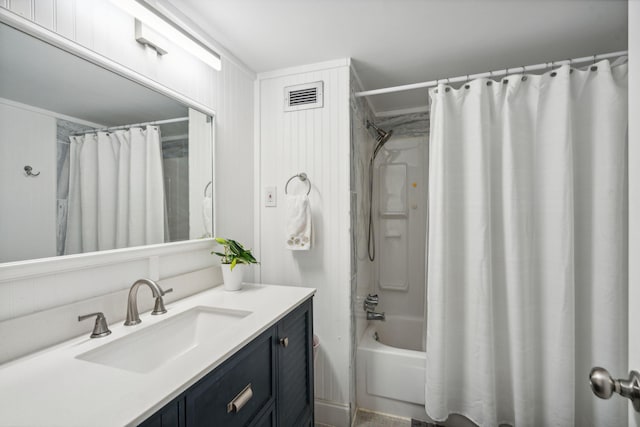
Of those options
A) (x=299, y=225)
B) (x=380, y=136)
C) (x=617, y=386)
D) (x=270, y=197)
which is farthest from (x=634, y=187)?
(x=380, y=136)

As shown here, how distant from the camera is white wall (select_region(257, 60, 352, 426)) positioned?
1.87 m

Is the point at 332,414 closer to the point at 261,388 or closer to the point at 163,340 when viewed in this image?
the point at 261,388

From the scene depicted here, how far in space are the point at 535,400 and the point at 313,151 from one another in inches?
75.0

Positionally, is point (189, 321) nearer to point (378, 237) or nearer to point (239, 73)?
point (239, 73)

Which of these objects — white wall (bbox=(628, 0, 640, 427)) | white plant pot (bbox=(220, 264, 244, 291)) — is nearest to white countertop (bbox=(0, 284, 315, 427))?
white plant pot (bbox=(220, 264, 244, 291))

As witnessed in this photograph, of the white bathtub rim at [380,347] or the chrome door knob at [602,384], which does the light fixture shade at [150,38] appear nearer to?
the chrome door knob at [602,384]

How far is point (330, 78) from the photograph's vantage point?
1900mm

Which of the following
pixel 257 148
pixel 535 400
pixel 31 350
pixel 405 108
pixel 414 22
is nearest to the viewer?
pixel 31 350

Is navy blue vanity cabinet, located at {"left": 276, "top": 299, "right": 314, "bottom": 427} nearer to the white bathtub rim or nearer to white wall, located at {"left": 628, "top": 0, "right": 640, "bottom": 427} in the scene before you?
the white bathtub rim

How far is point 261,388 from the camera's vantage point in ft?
3.60

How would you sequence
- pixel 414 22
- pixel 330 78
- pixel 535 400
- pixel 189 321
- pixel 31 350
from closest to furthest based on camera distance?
pixel 31 350, pixel 189 321, pixel 414 22, pixel 535 400, pixel 330 78

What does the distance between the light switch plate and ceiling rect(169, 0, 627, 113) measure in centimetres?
82

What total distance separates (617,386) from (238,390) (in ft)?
3.21

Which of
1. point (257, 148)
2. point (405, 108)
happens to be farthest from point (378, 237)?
point (257, 148)
